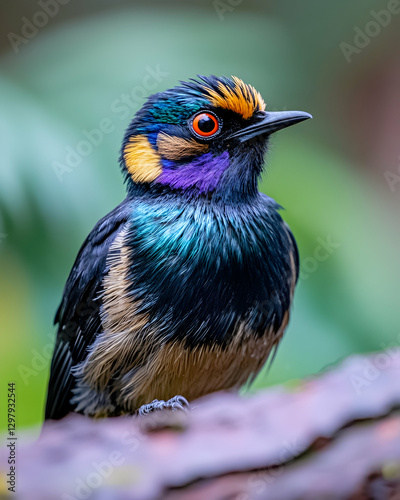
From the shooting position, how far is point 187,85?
1.72m

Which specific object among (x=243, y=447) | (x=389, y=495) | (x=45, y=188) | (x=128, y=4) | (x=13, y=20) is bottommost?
(x=389, y=495)

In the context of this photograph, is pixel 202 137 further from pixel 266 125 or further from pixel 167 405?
pixel 167 405

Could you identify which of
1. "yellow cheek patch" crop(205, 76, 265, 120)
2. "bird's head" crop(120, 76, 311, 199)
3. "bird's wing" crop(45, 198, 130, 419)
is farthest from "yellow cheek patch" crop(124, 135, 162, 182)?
"yellow cheek patch" crop(205, 76, 265, 120)

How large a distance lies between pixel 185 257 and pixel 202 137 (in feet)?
1.13

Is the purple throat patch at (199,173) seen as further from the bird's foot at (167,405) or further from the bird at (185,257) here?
the bird's foot at (167,405)

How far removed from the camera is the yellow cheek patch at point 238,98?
1.70 m

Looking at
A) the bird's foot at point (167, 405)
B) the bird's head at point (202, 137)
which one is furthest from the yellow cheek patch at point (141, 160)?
the bird's foot at point (167, 405)

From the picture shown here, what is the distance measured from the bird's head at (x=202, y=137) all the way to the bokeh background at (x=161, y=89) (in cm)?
14

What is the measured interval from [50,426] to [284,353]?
88 cm

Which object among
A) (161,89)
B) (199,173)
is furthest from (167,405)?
(161,89)

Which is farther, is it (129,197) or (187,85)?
(129,197)

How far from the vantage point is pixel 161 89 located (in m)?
1.95

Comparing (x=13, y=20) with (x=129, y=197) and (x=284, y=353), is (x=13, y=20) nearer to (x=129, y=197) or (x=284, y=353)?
(x=129, y=197)

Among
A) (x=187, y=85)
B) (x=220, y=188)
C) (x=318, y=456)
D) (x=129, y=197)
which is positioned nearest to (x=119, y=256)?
(x=129, y=197)
